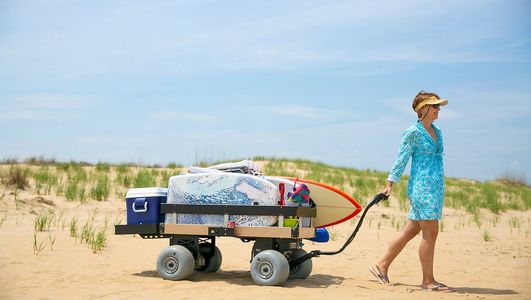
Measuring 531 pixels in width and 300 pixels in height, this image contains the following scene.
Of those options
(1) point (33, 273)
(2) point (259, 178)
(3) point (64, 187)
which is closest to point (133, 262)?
(1) point (33, 273)

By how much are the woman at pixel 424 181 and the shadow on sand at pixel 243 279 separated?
2.12 ft

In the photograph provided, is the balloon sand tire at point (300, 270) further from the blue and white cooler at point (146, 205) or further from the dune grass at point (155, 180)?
the dune grass at point (155, 180)

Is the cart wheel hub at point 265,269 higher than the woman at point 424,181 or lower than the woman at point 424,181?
lower

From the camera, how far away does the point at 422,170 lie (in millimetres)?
6527

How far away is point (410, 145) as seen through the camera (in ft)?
21.6

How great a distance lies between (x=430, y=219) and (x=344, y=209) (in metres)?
0.97

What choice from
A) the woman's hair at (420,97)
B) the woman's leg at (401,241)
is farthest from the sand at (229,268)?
the woman's hair at (420,97)

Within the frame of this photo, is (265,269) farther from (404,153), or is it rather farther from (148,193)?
(404,153)

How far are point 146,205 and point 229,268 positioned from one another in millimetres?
1699

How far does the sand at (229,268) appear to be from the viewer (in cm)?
617

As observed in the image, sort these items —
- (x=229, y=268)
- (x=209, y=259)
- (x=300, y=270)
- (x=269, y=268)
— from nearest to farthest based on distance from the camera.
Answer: (x=269, y=268), (x=300, y=270), (x=209, y=259), (x=229, y=268)

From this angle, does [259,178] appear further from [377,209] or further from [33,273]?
[377,209]

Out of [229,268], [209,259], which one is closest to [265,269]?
[209,259]

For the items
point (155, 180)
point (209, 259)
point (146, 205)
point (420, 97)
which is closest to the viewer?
point (420, 97)
